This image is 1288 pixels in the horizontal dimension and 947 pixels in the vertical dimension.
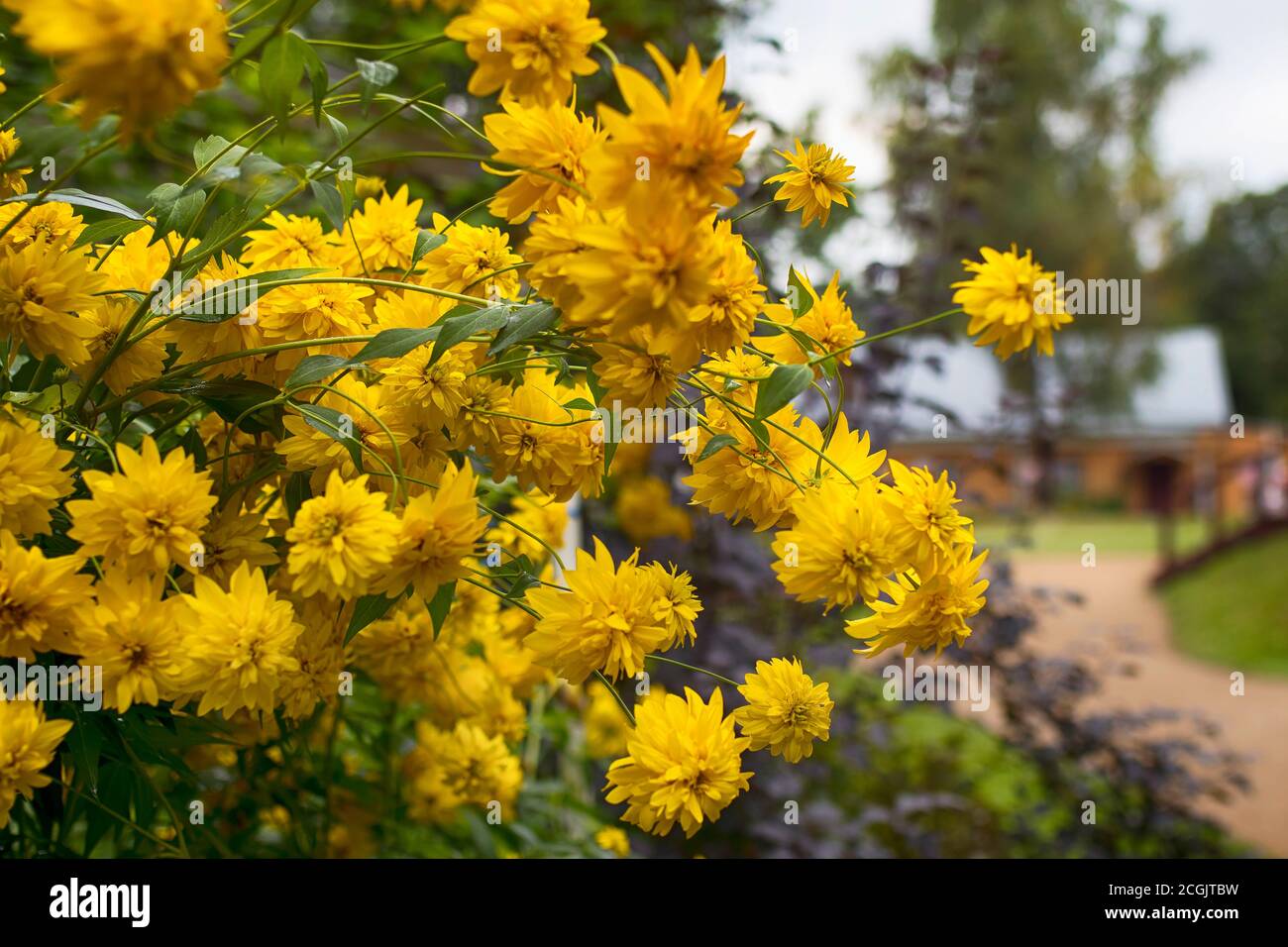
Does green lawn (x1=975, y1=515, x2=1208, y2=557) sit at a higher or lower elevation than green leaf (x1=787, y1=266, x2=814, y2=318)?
higher

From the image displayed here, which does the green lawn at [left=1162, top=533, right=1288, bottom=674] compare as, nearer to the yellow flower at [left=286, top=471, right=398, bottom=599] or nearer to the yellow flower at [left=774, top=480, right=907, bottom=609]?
the yellow flower at [left=774, top=480, right=907, bottom=609]

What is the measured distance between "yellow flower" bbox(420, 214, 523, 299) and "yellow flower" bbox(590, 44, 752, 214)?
0.25 m

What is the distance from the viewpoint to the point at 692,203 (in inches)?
26.3

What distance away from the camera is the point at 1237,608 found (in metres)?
Result: 9.20

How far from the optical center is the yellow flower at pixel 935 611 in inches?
32.7

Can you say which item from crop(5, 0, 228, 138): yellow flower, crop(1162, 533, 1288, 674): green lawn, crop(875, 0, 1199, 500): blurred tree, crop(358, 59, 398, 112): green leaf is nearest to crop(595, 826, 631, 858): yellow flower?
crop(358, 59, 398, 112): green leaf

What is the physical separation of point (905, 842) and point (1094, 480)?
877 inches

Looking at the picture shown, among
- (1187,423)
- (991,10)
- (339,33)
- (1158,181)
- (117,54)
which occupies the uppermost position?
(991,10)

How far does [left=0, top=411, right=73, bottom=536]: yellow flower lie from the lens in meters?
0.75

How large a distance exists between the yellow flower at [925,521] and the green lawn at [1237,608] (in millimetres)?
8069

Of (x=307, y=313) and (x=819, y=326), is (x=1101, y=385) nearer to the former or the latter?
(x=819, y=326)

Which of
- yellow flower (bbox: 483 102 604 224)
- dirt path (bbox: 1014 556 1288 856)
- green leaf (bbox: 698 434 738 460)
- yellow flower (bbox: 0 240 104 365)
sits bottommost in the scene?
dirt path (bbox: 1014 556 1288 856)
